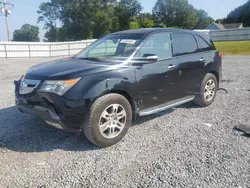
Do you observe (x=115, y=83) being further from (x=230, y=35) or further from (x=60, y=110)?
(x=230, y=35)

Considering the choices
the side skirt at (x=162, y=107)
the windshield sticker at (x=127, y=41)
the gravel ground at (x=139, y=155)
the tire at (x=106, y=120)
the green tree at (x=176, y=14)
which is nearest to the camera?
the gravel ground at (x=139, y=155)

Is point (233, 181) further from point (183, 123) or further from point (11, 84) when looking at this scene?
point (11, 84)

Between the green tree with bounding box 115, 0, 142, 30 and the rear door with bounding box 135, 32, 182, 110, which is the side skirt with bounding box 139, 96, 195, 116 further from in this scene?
the green tree with bounding box 115, 0, 142, 30

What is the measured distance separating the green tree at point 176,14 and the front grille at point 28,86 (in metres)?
69.9

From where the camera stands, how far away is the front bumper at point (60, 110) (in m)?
3.09

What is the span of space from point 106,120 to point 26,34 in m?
88.3

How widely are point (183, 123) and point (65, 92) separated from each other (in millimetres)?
2203

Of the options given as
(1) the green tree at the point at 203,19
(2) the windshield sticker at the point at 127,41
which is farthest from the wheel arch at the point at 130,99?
(1) the green tree at the point at 203,19

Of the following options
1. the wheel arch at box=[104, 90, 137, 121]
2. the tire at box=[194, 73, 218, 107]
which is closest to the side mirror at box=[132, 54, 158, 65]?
the wheel arch at box=[104, 90, 137, 121]

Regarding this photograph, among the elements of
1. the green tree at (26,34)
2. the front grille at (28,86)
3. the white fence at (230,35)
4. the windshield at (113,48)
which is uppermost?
the green tree at (26,34)

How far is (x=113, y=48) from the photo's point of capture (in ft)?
13.6

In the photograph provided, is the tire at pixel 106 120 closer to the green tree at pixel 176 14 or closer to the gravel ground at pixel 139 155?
the gravel ground at pixel 139 155

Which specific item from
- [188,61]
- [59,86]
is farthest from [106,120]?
[188,61]

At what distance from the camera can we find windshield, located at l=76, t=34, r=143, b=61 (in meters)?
3.87
